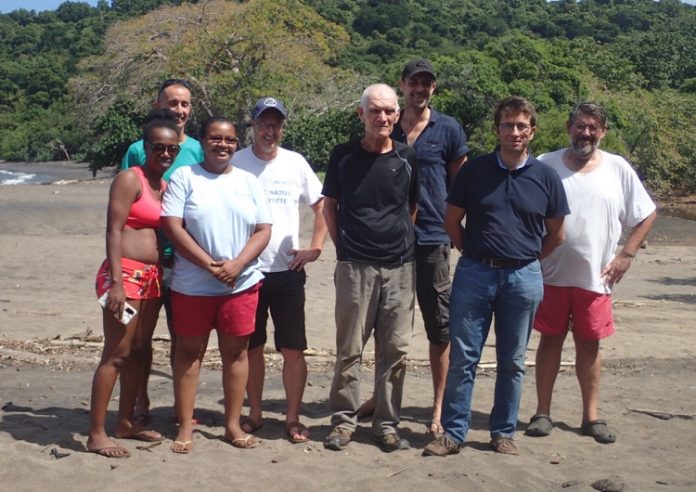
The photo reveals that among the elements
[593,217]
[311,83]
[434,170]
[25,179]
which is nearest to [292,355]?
[434,170]

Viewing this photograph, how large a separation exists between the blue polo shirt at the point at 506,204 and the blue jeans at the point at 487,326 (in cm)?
12

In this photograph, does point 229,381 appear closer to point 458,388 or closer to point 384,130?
point 458,388

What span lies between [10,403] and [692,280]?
12.8 m

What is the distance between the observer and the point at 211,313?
5328mm

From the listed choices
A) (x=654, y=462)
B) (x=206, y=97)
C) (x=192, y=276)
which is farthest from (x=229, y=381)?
(x=206, y=97)

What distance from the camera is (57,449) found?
5.31 m

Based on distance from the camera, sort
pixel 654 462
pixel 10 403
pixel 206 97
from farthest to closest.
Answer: pixel 206 97 < pixel 10 403 < pixel 654 462

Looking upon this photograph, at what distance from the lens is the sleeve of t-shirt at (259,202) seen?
540 centimetres

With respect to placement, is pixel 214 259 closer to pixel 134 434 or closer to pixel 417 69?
pixel 134 434

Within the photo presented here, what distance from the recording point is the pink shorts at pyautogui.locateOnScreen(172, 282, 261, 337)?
17.4ft

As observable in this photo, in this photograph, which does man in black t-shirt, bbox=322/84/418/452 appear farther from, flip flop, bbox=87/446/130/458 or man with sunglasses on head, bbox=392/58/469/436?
flip flop, bbox=87/446/130/458

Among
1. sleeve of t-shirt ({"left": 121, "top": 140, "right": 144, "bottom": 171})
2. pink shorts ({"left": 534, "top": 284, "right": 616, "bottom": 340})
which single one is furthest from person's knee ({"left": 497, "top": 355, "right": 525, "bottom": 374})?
sleeve of t-shirt ({"left": 121, "top": 140, "right": 144, "bottom": 171})

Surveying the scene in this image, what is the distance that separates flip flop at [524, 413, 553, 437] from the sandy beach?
6 cm

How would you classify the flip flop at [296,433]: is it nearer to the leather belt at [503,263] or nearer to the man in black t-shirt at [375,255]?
the man in black t-shirt at [375,255]
